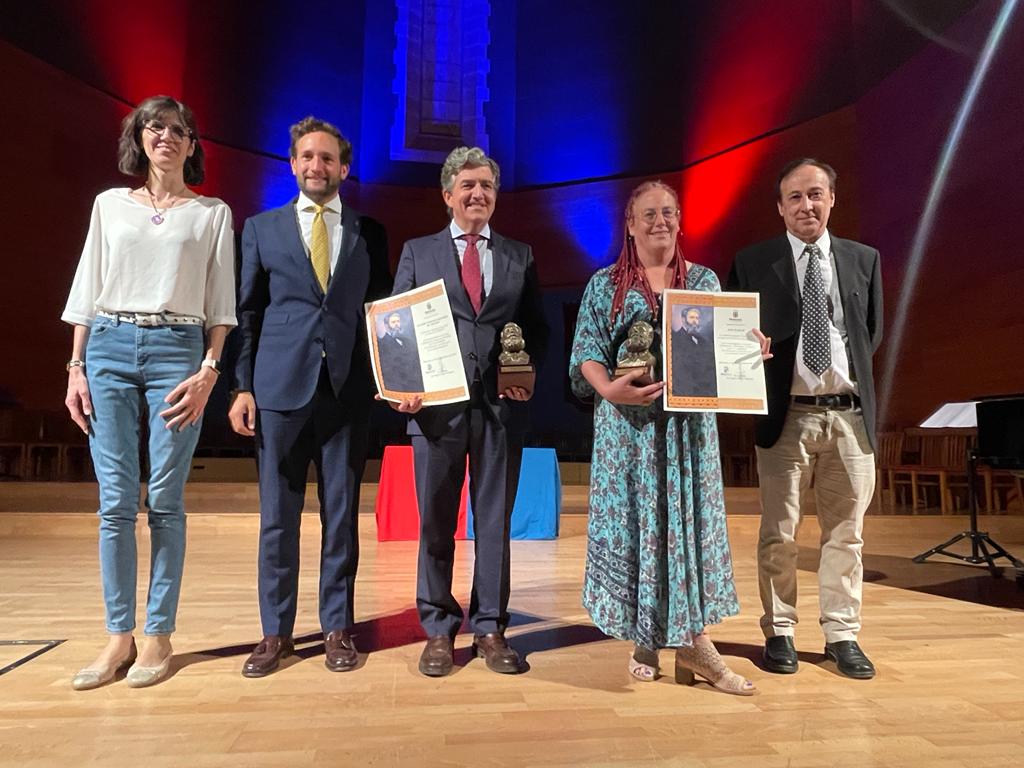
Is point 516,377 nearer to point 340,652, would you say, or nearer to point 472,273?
point 472,273

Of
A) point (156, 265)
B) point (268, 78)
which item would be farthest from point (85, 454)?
point (156, 265)

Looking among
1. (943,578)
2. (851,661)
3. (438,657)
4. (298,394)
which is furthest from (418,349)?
(943,578)

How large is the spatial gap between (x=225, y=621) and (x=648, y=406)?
1810 mm

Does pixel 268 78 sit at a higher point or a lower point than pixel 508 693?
higher

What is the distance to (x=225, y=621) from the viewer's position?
2.56m

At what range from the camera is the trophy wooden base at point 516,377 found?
1979mm

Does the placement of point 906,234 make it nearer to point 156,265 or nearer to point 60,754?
point 156,265

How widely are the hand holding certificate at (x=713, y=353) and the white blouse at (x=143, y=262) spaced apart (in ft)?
4.27

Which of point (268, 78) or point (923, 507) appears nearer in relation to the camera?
point (923, 507)

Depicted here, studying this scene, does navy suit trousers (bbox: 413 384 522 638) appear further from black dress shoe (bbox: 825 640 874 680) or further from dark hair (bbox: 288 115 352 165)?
black dress shoe (bbox: 825 640 874 680)

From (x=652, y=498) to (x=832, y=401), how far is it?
699mm

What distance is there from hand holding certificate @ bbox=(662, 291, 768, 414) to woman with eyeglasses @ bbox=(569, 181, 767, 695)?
63 mm

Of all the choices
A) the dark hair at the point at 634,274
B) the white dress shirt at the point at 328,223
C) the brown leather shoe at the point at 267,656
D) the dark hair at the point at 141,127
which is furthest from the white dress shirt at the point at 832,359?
the dark hair at the point at 141,127

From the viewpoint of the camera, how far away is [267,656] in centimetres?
197
